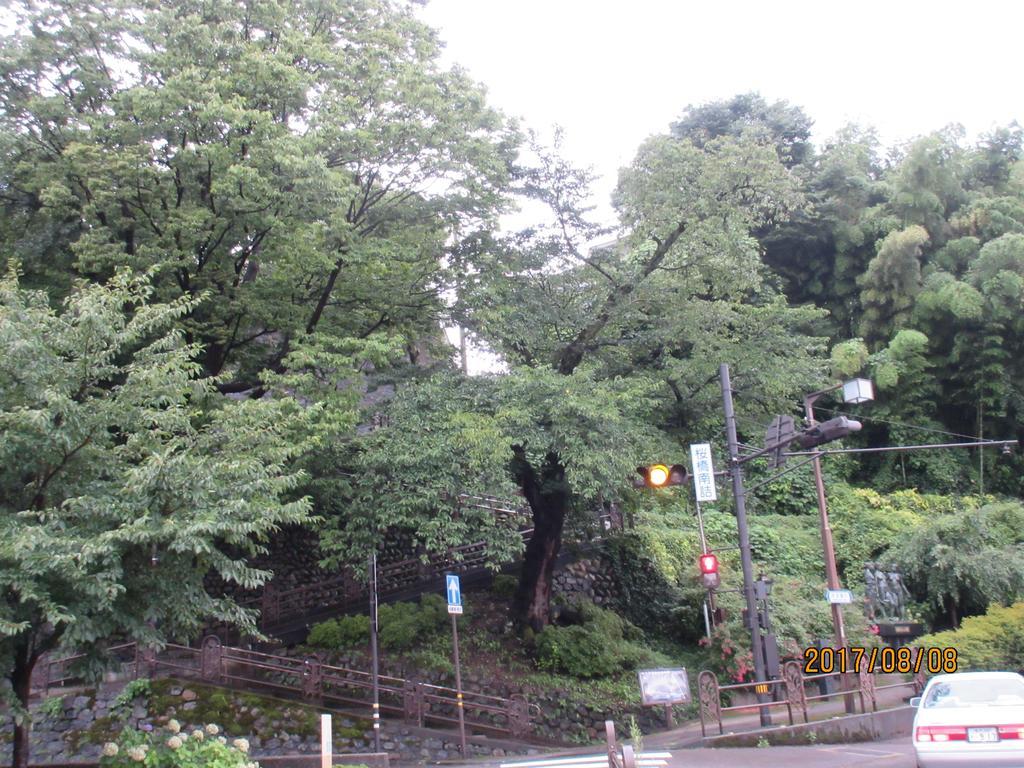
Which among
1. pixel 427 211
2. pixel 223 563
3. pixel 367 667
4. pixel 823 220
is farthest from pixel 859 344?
pixel 223 563

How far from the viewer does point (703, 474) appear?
620 inches

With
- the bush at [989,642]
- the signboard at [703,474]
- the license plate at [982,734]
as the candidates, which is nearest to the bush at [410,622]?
the signboard at [703,474]

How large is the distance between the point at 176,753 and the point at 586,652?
38.5 feet

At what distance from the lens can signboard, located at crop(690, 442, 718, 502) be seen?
617 inches

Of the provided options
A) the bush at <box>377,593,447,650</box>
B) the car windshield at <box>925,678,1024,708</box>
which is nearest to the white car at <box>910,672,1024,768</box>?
the car windshield at <box>925,678,1024,708</box>

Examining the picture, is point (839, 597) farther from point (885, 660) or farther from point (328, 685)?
point (328, 685)

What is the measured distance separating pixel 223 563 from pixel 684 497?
22066mm

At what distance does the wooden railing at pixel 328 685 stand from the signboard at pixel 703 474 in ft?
18.7

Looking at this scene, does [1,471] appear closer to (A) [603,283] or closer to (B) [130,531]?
(B) [130,531]

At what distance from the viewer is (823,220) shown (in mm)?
36719

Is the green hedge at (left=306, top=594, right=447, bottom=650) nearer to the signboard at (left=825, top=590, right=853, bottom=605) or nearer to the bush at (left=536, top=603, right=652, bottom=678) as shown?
the bush at (left=536, top=603, right=652, bottom=678)

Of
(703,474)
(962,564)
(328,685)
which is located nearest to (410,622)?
(328,685)

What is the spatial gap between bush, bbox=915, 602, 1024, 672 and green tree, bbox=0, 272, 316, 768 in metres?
15.4

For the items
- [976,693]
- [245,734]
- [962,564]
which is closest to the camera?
[976,693]
